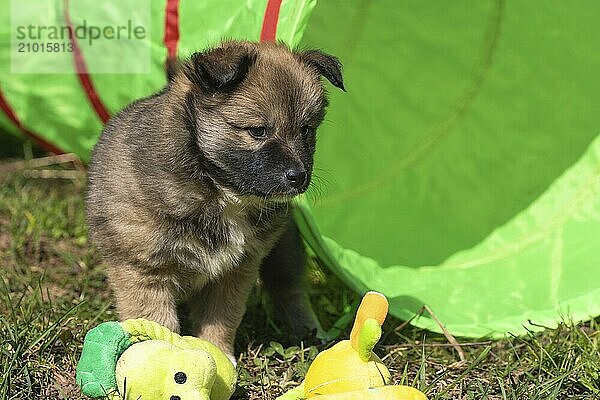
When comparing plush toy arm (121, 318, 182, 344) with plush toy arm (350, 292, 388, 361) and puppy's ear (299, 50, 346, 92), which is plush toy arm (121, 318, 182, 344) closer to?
plush toy arm (350, 292, 388, 361)

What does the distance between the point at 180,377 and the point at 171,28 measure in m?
2.01

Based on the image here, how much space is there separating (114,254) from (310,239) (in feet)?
A: 3.17

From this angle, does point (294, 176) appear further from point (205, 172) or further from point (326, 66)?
point (326, 66)

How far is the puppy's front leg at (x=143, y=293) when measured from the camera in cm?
356

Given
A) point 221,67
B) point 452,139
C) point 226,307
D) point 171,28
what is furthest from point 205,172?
point 452,139

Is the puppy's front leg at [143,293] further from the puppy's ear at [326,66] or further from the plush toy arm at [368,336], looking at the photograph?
the puppy's ear at [326,66]

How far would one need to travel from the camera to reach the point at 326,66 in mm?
3629

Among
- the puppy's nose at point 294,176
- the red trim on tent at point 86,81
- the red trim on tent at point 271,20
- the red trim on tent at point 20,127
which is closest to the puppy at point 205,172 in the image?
the puppy's nose at point 294,176

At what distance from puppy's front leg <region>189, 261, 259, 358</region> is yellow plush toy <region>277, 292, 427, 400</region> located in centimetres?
68

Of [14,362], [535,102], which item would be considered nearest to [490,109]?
[535,102]

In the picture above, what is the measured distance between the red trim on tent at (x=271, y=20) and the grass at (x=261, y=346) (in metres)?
1.33

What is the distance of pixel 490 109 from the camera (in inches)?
231

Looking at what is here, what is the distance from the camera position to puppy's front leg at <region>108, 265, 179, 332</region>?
3561 mm

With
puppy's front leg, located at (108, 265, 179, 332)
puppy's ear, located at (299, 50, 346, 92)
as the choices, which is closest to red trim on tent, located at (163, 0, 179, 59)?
puppy's ear, located at (299, 50, 346, 92)
